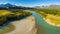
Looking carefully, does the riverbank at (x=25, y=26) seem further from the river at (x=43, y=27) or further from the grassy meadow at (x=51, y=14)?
the grassy meadow at (x=51, y=14)

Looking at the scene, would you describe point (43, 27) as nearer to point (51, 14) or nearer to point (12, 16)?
point (51, 14)

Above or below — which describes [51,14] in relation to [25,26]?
above

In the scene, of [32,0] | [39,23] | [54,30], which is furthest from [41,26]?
[32,0]

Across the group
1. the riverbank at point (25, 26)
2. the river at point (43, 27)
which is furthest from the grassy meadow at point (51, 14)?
the riverbank at point (25, 26)

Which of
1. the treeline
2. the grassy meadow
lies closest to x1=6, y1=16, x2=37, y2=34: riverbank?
the treeline

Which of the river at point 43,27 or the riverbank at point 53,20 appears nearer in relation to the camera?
the river at point 43,27

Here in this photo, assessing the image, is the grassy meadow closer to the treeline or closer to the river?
the river

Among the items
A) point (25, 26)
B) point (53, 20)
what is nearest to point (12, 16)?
point (25, 26)
